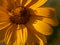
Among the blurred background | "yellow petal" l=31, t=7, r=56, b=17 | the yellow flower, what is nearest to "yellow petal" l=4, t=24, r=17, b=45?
the yellow flower

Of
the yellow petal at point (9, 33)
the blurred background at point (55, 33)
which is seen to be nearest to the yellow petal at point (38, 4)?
the yellow petal at point (9, 33)

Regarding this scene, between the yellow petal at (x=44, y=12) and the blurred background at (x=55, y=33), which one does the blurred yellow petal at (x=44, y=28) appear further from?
the blurred background at (x=55, y=33)

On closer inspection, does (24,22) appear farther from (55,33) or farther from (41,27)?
(55,33)

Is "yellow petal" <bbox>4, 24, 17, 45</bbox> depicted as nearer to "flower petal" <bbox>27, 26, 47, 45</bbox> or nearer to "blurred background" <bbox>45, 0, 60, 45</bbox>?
"flower petal" <bbox>27, 26, 47, 45</bbox>

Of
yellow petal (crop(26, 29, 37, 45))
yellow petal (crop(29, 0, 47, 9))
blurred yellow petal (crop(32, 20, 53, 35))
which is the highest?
yellow petal (crop(29, 0, 47, 9))

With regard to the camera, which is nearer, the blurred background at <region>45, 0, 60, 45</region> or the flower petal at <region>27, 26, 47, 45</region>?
the flower petal at <region>27, 26, 47, 45</region>

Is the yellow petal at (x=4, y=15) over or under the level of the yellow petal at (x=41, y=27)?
over

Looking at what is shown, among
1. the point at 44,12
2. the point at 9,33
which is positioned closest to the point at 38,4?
the point at 44,12

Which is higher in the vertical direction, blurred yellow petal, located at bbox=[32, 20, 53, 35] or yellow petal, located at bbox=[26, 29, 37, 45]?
blurred yellow petal, located at bbox=[32, 20, 53, 35]
